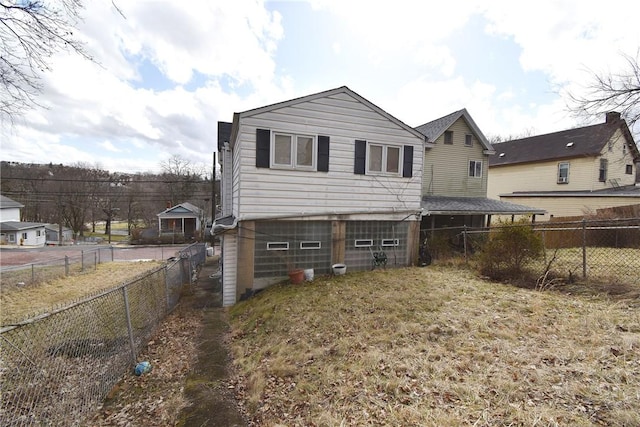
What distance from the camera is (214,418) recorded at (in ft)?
12.2

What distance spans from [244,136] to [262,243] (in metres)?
3.28

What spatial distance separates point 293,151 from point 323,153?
971 mm

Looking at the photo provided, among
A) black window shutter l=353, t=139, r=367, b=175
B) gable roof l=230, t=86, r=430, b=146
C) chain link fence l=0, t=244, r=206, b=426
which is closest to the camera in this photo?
chain link fence l=0, t=244, r=206, b=426

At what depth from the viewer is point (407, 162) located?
10.3m

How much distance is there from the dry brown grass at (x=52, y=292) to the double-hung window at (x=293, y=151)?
8.48 meters

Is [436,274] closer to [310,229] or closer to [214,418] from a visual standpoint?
[310,229]

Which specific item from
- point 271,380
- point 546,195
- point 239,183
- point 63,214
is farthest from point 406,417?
point 63,214

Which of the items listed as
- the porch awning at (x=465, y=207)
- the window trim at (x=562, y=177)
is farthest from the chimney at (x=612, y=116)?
the window trim at (x=562, y=177)

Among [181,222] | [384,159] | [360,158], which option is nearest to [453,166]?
[384,159]

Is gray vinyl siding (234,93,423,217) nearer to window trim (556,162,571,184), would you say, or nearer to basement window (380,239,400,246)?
basement window (380,239,400,246)

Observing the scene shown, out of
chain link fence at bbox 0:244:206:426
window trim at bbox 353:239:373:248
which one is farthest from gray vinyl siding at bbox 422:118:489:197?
chain link fence at bbox 0:244:206:426

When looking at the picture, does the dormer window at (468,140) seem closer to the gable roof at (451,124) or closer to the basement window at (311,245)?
the gable roof at (451,124)

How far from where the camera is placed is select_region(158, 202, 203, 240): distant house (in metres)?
33.8

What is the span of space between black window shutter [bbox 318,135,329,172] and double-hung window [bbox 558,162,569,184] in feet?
68.7
